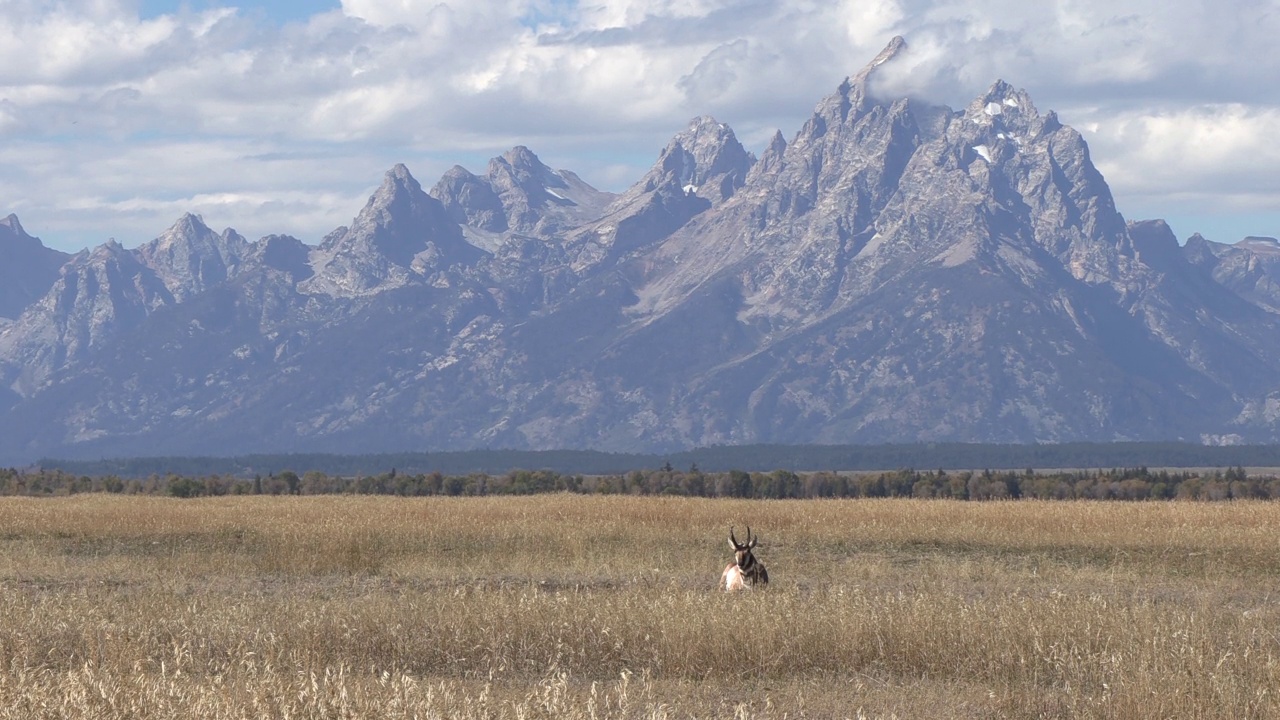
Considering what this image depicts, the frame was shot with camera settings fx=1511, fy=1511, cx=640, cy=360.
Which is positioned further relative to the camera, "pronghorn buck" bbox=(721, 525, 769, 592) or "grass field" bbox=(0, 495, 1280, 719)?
"pronghorn buck" bbox=(721, 525, 769, 592)

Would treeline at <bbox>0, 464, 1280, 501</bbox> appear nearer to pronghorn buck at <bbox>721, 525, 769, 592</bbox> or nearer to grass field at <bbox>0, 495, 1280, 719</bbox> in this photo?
grass field at <bbox>0, 495, 1280, 719</bbox>

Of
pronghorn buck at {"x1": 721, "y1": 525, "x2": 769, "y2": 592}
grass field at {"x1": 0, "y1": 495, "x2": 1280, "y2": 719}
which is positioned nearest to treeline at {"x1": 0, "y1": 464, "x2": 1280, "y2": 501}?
grass field at {"x1": 0, "y1": 495, "x2": 1280, "y2": 719}

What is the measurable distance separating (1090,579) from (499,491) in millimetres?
55581

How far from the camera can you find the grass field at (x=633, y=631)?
1580cm

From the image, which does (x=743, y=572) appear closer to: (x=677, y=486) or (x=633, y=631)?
(x=633, y=631)

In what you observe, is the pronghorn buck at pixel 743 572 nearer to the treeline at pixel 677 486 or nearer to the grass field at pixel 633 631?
the grass field at pixel 633 631

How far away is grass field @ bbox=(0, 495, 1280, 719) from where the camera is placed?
15.8m

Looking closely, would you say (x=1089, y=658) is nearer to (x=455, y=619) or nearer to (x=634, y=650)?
(x=634, y=650)

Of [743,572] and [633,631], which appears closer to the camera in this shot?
[633,631]

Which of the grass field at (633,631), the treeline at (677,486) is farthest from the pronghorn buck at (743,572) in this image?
the treeline at (677,486)

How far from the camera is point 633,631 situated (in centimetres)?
2034

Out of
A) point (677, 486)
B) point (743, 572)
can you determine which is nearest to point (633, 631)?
point (743, 572)

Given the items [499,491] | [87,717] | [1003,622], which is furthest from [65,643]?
[499,491]

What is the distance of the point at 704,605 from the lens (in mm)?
21469
